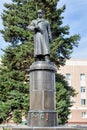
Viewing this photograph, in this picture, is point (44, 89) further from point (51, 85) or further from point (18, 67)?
point (18, 67)

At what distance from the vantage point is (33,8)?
21.0 meters

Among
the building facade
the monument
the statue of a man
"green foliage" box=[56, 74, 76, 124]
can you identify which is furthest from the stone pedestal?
the building facade

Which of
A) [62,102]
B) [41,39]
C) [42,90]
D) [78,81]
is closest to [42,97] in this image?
[42,90]

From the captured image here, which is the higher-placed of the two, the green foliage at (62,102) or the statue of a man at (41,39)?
the statue of a man at (41,39)

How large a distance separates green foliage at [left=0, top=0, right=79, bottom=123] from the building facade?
80.1 feet

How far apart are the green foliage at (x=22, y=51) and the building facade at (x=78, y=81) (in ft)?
80.1

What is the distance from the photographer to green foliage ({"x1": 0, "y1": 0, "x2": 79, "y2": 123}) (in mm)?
18828

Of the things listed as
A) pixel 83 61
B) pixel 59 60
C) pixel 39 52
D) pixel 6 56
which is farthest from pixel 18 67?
pixel 83 61

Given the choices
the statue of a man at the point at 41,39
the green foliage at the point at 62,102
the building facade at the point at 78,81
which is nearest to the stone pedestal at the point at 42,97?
the statue of a man at the point at 41,39

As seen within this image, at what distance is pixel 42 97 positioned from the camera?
1062 centimetres

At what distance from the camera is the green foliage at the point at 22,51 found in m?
18.8

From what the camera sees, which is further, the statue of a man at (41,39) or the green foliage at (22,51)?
the green foliage at (22,51)

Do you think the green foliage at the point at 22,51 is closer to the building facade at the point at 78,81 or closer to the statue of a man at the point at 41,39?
the statue of a man at the point at 41,39

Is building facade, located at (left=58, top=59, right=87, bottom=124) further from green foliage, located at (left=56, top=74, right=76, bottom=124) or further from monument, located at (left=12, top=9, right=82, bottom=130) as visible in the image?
monument, located at (left=12, top=9, right=82, bottom=130)
